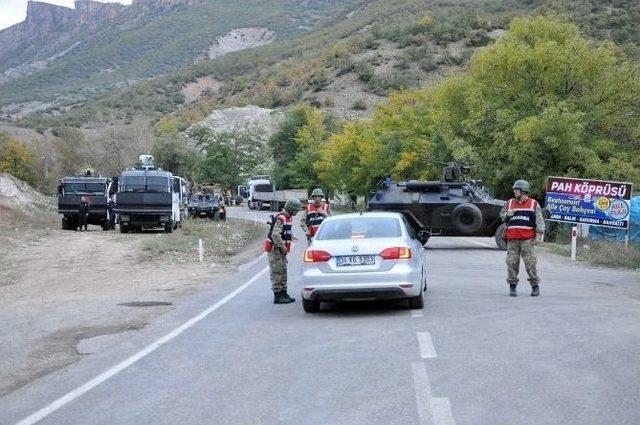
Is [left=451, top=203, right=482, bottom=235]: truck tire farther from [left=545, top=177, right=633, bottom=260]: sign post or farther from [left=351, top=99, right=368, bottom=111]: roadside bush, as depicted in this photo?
[left=351, top=99, right=368, bottom=111]: roadside bush

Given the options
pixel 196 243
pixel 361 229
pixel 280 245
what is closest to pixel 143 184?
pixel 196 243

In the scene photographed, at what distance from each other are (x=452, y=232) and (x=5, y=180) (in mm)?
42814

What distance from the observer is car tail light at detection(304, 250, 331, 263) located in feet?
42.8

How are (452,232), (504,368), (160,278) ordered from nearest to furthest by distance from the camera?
(504,368) → (160,278) → (452,232)

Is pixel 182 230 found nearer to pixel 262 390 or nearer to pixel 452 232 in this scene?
pixel 452 232

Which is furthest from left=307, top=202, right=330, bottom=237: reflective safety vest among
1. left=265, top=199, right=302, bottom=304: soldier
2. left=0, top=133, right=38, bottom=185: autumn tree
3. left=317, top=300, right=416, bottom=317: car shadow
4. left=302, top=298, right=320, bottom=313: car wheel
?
left=0, top=133, right=38, bottom=185: autumn tree

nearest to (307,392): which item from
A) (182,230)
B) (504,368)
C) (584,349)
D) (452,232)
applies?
(504,368)

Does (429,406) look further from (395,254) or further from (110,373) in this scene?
(395,254)

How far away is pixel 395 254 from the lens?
1295cm

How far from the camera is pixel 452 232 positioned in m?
27.4

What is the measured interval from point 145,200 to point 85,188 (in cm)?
594

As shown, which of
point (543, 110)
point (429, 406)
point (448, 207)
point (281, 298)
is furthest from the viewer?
point (543, 110)

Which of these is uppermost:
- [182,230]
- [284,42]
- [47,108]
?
[284,42]

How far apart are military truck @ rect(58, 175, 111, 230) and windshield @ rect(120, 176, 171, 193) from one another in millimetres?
3599
